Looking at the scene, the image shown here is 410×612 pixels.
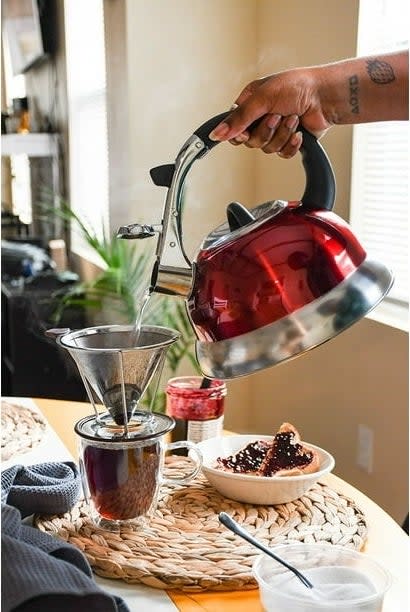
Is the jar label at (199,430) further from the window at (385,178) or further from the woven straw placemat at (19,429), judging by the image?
the window at (385,178)

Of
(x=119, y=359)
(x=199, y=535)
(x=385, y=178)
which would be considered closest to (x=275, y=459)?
(x=199, y=535)

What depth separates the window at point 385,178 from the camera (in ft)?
6.57

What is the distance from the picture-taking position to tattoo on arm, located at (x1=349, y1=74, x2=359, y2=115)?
86cm

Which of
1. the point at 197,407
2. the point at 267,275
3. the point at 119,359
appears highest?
the point at 267,275

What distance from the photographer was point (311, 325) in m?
0.71

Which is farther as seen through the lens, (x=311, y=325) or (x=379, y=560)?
(x=379, y=560)

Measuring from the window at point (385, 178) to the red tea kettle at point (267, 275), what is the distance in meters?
1.20

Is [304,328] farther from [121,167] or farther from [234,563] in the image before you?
[121,167]

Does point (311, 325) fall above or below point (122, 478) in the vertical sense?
above

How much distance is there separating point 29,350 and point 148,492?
218cm

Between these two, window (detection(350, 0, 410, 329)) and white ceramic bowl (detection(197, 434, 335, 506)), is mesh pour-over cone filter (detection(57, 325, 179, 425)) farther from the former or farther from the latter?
window (detection(350, 0, 410, 329))

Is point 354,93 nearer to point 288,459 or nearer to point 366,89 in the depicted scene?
point 366,89

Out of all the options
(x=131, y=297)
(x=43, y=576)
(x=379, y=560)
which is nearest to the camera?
(x=43, y=576)

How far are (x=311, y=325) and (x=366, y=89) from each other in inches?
11.5
